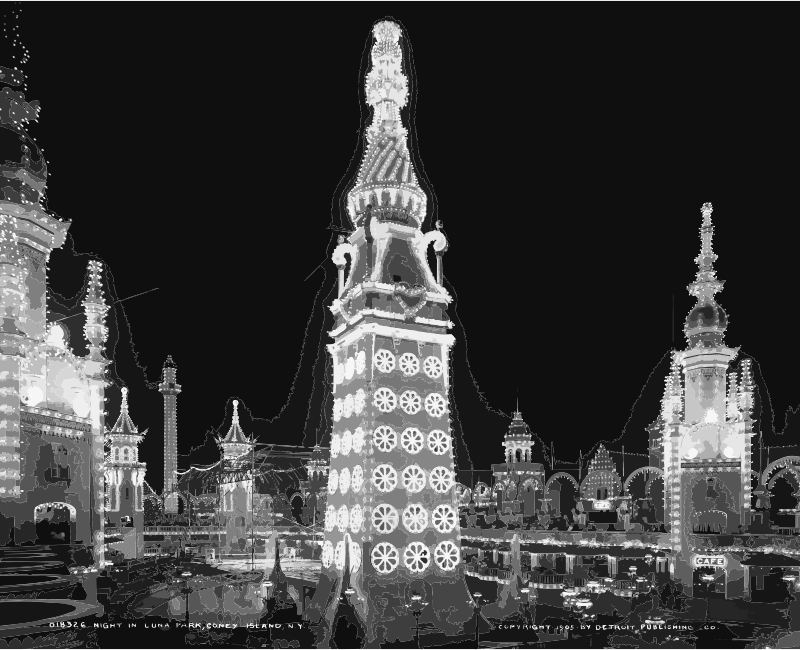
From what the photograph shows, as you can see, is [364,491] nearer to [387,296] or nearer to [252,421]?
[387,296]

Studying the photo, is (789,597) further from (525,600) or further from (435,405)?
(435,405)

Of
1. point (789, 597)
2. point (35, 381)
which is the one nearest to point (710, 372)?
point (789, 597)

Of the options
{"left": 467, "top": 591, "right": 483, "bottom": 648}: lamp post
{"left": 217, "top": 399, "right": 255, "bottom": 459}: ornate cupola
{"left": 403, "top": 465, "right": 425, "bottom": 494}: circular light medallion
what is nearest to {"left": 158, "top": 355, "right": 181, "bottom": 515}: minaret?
{"left": 217, "top": 399, "right": 255, "bottom": 459}: ornate cupola

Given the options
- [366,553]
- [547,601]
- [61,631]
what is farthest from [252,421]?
[61,631]

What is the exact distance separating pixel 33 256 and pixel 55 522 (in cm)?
864

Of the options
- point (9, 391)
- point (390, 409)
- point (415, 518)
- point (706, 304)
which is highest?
point (706, 304)

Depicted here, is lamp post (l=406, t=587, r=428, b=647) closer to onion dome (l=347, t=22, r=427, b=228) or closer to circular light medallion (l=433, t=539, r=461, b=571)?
circular light medallion (l=433, t=539, r=461, b=571)

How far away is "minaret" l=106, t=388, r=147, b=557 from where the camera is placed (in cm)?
4100

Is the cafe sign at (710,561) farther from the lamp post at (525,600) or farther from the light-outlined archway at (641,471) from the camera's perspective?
the lamp post at (525,600)

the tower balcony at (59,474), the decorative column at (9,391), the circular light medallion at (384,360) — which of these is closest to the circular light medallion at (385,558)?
the circular light medallion at (384,360)

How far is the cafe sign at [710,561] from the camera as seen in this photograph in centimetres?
2775

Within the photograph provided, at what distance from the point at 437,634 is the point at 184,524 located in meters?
34.7

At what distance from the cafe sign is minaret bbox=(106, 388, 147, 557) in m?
28.8

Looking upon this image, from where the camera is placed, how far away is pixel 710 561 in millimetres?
28031
